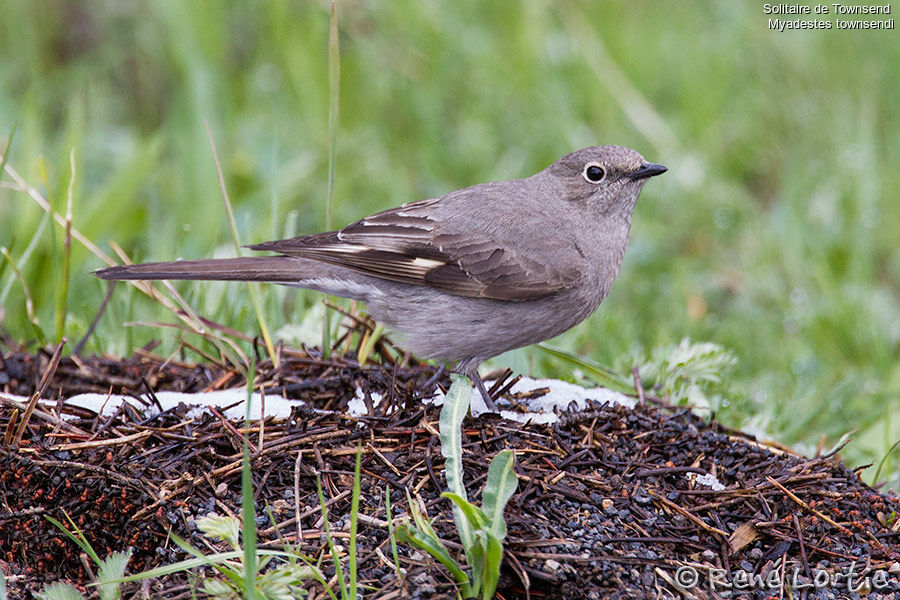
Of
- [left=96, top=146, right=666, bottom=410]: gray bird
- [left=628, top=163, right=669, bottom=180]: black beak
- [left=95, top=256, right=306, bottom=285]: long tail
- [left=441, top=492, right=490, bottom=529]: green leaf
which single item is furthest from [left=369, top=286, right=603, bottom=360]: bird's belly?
[left=441, top=492, right=490, bottom=529]: green leaf

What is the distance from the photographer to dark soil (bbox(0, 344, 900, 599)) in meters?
3.22

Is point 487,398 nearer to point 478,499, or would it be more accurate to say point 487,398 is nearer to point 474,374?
point 474,374

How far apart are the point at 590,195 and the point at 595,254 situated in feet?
1.31

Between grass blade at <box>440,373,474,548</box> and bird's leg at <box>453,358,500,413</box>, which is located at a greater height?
grass blade at <box>440,373,474,548</box>

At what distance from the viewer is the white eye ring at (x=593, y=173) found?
16.6 feet

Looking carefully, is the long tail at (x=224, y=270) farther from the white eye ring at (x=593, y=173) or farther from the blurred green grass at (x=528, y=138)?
the white eye ring at (x=593, y=173)

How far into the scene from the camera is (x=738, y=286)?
284 inches

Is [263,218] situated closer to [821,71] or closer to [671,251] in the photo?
[671,251]

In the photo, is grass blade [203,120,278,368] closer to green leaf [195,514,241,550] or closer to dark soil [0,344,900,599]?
dark soil [0,344,900,599]

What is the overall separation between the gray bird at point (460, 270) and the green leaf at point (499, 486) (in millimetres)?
1158

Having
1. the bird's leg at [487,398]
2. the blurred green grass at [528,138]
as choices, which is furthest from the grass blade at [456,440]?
the blurred green grass at [528,138]

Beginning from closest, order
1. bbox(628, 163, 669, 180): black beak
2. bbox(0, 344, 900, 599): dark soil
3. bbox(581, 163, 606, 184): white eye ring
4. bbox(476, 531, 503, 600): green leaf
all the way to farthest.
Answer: bbox(476, 531, 503, 600): green leaf, bbox(0, 344, 900, 599): dark soil, bbox(628, 163, 669, 180): black beak, bbox(581, 163, 606, 184): white eye ring

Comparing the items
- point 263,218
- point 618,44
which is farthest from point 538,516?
point 618,44

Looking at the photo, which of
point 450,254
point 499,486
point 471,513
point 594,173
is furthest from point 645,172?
point 471,513
